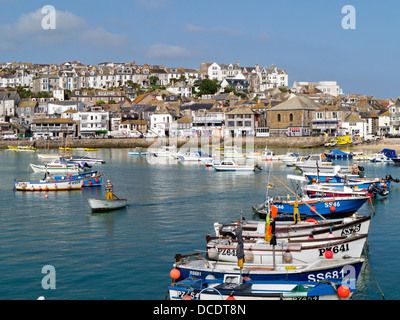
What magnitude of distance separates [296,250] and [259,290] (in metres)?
3.78

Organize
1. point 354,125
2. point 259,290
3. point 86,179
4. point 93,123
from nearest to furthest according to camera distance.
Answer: point 259,290 < point 86,179 < point 354,125 < point 93,123

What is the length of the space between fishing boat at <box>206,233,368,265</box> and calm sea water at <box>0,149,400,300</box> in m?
1.16

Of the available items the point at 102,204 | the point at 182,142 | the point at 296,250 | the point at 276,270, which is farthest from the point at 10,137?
the point at 276,270

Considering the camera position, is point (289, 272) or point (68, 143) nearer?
point (289, 272)

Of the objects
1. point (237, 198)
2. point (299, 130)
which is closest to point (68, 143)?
point (299, 130)

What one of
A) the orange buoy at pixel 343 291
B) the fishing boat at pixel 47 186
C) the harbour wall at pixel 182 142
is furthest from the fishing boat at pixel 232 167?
the orange buoy at pixel 343 291

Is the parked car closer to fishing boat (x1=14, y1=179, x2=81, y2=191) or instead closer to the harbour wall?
the harbour wall

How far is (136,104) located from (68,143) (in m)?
26.2

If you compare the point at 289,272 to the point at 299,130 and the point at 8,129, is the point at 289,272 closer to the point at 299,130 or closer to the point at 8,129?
the point at 299,130

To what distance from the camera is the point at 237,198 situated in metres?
35.0

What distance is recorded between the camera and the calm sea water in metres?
17.0

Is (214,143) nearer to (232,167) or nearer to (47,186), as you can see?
(232,167)

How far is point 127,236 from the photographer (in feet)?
78.8
